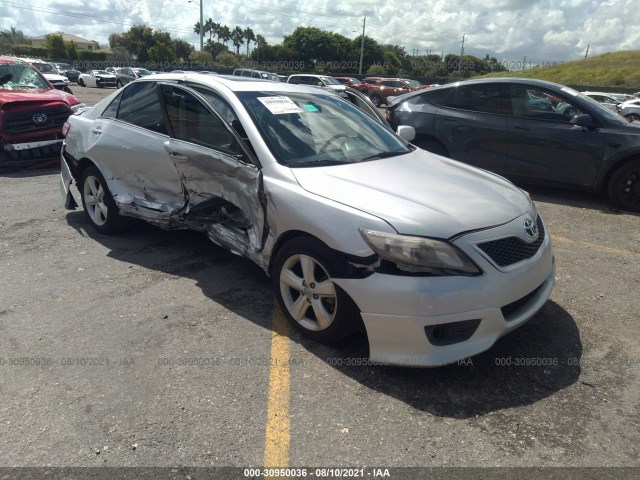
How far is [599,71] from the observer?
54250 millimetres

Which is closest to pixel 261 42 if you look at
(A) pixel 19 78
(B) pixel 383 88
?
(B) pixel 383 88

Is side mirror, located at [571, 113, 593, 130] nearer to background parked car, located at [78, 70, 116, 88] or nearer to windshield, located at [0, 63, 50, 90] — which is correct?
windshield, located at [0, 63, 50, 90]

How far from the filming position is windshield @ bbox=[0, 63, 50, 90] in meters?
9.47

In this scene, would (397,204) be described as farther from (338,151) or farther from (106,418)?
(106,418)

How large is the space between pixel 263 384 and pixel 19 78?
972cm

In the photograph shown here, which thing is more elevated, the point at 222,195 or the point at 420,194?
the point at 420,194

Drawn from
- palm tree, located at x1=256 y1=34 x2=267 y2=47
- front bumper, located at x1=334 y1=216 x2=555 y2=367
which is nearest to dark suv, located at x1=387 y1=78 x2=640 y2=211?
front bumper, located at x1=334 y1=216 x2=555 y2=367

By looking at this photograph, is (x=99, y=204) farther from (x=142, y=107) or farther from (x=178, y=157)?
(x=178, y=157)

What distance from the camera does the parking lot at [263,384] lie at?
2.36 m

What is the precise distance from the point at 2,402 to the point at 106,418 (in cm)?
64

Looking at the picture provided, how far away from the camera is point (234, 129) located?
3.71 metres

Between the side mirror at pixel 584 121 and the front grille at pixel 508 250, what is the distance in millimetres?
4209

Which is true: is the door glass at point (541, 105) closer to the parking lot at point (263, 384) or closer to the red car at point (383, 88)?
the parking lot at point (263, 384)

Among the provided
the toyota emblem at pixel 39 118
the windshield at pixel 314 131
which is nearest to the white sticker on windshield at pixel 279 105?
the windshield at pixel 314 131
